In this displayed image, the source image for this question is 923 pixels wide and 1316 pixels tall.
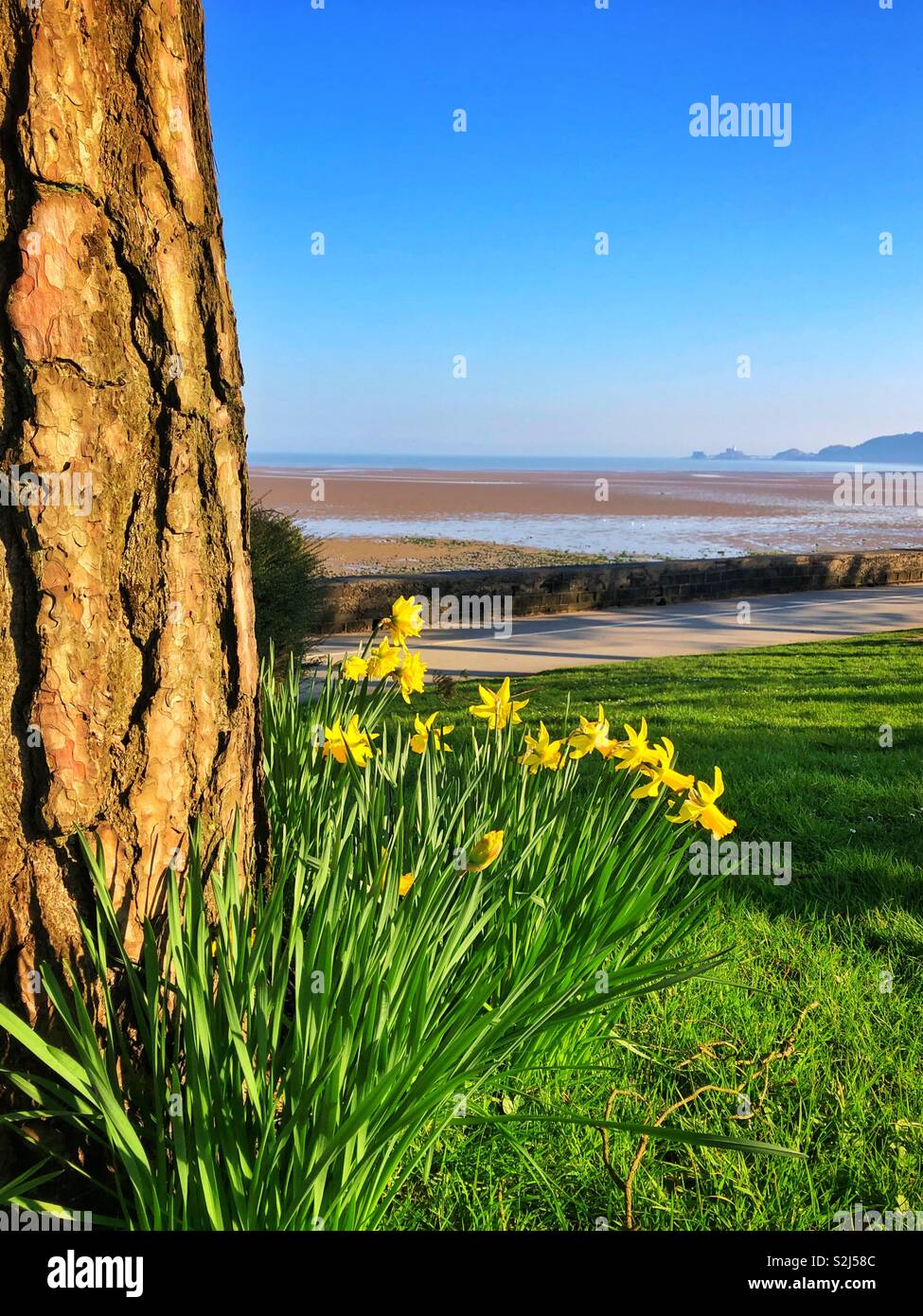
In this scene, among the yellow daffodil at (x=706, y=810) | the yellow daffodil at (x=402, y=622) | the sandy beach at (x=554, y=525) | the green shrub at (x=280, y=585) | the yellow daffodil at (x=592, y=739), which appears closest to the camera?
the yellow daffodil at (x=706, y=810)

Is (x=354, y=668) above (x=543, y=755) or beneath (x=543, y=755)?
above

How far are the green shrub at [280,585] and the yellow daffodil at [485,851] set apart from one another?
177 inches

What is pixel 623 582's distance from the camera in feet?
39.4

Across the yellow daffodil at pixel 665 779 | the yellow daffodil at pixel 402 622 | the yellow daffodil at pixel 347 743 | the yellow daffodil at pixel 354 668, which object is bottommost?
the yellow daffodil at pixel 665 779

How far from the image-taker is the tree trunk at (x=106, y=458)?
1.63 m

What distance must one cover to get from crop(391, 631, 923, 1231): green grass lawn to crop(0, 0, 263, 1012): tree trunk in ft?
2.96

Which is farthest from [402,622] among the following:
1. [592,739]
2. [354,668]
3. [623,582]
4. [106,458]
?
[623,582]

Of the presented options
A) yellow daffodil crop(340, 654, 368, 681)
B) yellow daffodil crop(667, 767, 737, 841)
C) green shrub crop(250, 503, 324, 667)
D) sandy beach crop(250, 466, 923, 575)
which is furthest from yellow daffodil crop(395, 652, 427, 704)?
sandy beach crop(250, 466, 923, 575)

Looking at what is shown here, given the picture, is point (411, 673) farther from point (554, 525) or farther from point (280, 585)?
point (554, 525)

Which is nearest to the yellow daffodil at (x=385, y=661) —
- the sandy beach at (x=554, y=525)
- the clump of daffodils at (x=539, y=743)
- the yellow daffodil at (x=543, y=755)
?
the clump of daffodils at (x=539, y=743)

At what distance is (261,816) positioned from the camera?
2051 millimetres

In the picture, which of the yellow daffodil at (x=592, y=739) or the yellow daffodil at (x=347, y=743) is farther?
the yellow daffodil at (x=592, y=739)

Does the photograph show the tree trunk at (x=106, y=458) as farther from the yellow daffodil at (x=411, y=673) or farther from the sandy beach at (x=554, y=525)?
the sandy beach at (x=554, y=525)

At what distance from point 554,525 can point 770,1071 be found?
26607mm
